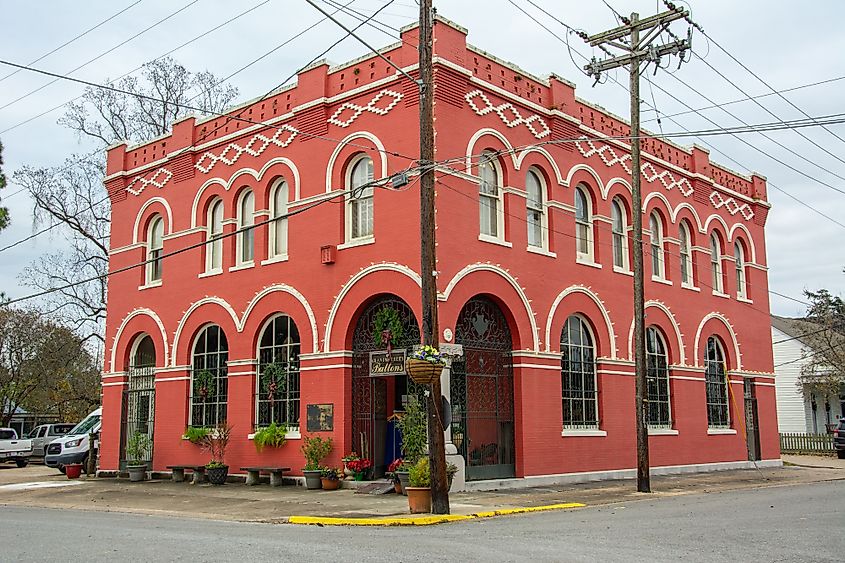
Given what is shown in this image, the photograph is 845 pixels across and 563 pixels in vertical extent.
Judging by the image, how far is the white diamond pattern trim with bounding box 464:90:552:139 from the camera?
2130 centimetres

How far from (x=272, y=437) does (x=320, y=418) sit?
5.38 feet

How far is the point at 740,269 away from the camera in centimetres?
3162

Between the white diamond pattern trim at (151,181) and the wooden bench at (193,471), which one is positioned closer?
the wooden bench at (193,471)

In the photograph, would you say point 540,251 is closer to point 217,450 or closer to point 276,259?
point 276,259

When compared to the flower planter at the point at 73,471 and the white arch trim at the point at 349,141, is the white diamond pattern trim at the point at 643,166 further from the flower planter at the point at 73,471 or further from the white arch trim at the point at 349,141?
the flower planter at the point at 73,471

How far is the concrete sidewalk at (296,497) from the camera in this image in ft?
54.6

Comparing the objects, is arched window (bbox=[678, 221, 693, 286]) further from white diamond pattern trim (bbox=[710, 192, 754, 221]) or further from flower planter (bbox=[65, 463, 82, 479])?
flower planter (bbox=[65, 463, 82, 479])

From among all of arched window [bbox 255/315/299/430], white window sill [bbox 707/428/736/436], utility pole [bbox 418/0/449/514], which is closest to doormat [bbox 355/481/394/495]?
arched window [bbox 255/315/299/430]

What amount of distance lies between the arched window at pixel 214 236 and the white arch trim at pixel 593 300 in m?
9.23

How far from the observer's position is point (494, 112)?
21891mm

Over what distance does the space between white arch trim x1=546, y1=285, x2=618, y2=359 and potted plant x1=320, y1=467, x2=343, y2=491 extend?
597cm

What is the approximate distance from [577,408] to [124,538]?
13.9 m

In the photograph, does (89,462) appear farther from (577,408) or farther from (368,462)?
A: (577,408)

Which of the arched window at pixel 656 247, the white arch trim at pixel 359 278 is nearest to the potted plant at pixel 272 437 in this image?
the white arch trim at pixel 359 278
